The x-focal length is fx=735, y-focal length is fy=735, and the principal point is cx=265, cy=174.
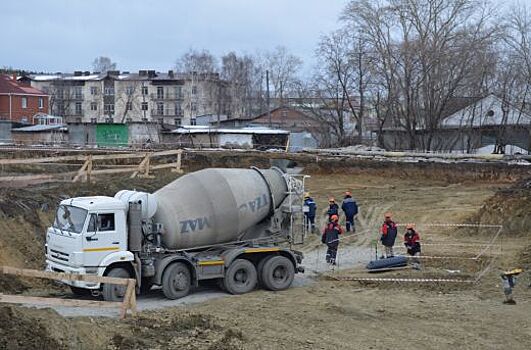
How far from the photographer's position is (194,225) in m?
17.0

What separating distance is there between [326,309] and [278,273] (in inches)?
113

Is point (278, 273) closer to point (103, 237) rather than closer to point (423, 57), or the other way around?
point (103, 237)

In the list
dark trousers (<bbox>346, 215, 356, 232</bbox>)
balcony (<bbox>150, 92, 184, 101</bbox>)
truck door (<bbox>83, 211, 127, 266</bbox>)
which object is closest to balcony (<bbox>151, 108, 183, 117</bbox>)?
balcony (<bbox>150, 92, 184, 101</bbox>)

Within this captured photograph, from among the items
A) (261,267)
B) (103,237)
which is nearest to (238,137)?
(261,267)

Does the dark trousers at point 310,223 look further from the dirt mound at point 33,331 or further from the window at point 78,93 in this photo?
the window at point 78,93

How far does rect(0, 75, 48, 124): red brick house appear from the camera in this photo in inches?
3292

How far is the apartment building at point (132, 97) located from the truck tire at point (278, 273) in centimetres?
8096

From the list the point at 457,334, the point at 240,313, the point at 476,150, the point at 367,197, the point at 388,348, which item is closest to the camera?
the point at 388,348

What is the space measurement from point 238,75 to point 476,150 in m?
56.0

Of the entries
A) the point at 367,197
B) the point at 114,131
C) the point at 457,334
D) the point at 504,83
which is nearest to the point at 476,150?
the point at 504,83

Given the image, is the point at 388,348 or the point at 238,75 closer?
the point at 388,348

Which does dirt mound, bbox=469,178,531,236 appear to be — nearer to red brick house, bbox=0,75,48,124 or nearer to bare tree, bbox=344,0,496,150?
bare tree, bbox=344,0,496,150

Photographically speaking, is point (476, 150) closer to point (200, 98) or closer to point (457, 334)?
point (457, 334)

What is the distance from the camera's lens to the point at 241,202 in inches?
701
